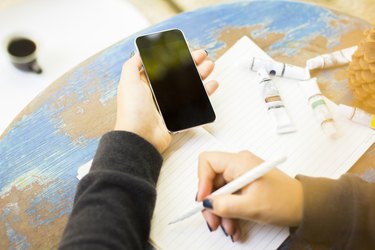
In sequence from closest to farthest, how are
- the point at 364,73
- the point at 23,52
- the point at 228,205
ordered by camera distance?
the point at 228,205 → the point at 364,73 → the point at 23,52

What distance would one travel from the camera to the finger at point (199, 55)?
28.2 inches

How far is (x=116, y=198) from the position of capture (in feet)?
1.81

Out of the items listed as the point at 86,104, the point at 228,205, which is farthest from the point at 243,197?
the point at 86,104

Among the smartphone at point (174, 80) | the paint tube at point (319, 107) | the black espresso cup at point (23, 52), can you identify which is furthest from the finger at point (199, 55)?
the black espresso cup at point (23, 52)

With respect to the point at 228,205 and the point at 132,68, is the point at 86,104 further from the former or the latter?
the point at 228,205

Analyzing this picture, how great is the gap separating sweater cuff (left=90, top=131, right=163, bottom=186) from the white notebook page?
3cm

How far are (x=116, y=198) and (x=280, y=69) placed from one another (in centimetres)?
38

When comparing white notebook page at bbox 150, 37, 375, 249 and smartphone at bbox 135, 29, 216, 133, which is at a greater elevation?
smartphone at bbox 135, 29, 216, 133

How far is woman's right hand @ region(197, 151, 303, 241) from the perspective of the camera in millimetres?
534

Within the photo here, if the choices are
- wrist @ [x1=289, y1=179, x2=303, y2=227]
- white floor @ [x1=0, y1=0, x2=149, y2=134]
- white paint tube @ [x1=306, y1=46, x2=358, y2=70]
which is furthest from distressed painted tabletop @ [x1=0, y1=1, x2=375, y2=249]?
white floor @ [x1=0, y1=0, x2=149, y2=134]

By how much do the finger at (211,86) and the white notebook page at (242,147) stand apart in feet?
0.08

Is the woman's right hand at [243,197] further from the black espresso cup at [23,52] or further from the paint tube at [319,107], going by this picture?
the black espresso cup at [23,52]

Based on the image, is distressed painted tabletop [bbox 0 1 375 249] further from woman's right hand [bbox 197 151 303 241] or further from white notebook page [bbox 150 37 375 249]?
woman's right hand [bbox 197 151 303 241]

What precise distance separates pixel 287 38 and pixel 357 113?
205 mm
